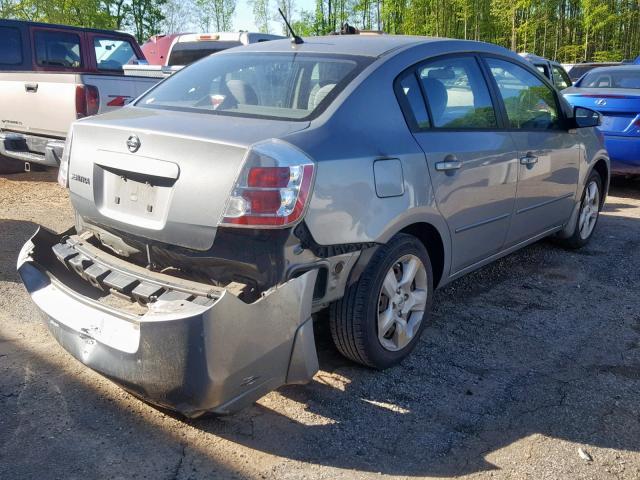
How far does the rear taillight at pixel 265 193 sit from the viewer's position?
2.67m

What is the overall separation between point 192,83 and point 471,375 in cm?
221

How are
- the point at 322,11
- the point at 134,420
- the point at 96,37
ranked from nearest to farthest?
the point at 134,420 → the point at 96,37 → the point at 322,11

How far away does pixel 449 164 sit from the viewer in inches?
141

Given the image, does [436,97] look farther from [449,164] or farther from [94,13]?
[94,13]

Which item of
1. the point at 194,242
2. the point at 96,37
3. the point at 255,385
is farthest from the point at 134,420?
the point at 96,37

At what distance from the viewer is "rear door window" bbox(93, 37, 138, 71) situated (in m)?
9.98

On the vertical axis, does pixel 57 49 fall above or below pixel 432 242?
above

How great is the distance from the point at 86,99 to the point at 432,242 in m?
4.37

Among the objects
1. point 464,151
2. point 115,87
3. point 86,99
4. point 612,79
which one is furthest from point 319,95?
point 612,79

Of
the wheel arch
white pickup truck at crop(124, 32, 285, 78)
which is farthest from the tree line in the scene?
the wheel arch

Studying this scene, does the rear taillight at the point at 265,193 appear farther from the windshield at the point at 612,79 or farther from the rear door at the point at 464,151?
the windshield at the point at 612,79

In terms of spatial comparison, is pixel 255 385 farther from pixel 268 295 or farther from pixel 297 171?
pixel 297 171

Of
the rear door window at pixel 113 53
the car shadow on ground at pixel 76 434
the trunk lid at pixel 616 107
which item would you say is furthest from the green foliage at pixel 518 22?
the car shadow on ground at pixel 76 434

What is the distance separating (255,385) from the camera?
8.90 ft
